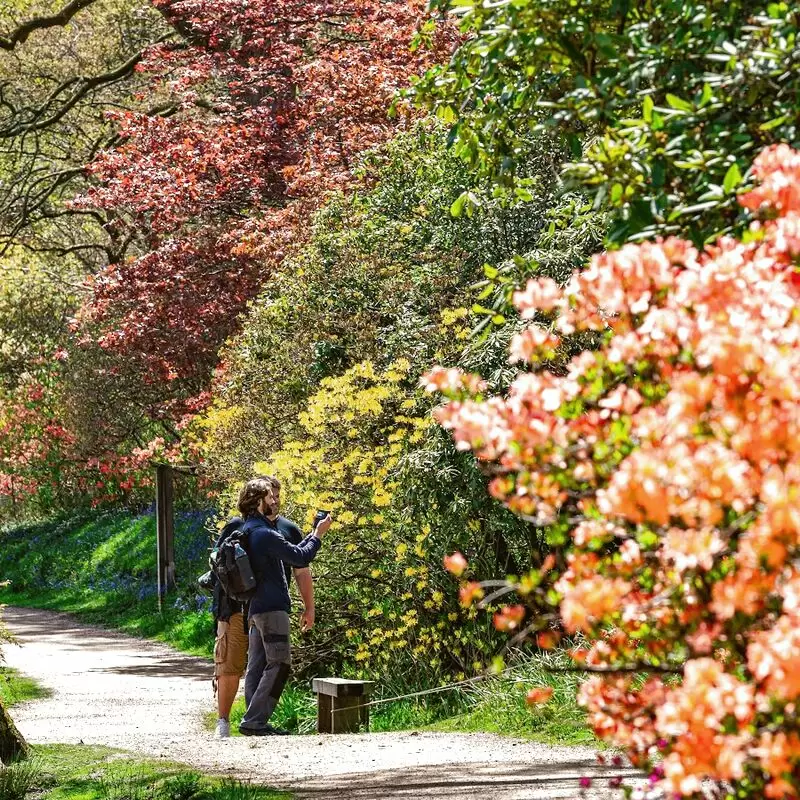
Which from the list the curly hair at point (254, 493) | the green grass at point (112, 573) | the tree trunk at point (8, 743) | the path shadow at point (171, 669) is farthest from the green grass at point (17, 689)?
the curly hair at point (254, 493)

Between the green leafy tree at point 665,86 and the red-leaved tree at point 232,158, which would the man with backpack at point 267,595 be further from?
the red-leaved tree at point 232,158

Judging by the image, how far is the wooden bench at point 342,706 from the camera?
33.8 ft

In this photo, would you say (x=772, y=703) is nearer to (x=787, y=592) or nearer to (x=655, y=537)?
(x=787, y=592)

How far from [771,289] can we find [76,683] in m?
13.1

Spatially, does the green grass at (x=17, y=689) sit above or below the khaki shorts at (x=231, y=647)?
below

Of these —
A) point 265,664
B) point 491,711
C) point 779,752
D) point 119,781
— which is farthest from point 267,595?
point 779,752

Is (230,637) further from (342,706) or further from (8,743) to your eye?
(8,743)

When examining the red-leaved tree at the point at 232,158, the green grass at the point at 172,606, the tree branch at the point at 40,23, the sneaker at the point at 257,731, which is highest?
the tree branch at the point at 40,23

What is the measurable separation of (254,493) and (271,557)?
18.8 inches

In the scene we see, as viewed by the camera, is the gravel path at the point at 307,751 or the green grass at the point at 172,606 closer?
the gravel path at the point at 307,751

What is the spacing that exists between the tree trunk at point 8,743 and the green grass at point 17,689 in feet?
14.6

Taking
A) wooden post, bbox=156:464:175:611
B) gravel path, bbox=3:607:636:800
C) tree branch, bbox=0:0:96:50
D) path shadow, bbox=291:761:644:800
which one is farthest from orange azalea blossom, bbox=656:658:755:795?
tree branch, bbox=0:0:96:50

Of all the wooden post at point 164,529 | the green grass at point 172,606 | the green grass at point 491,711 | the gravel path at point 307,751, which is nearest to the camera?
the gravel path at point 307,751

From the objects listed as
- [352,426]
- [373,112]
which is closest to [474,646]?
[352,426]
